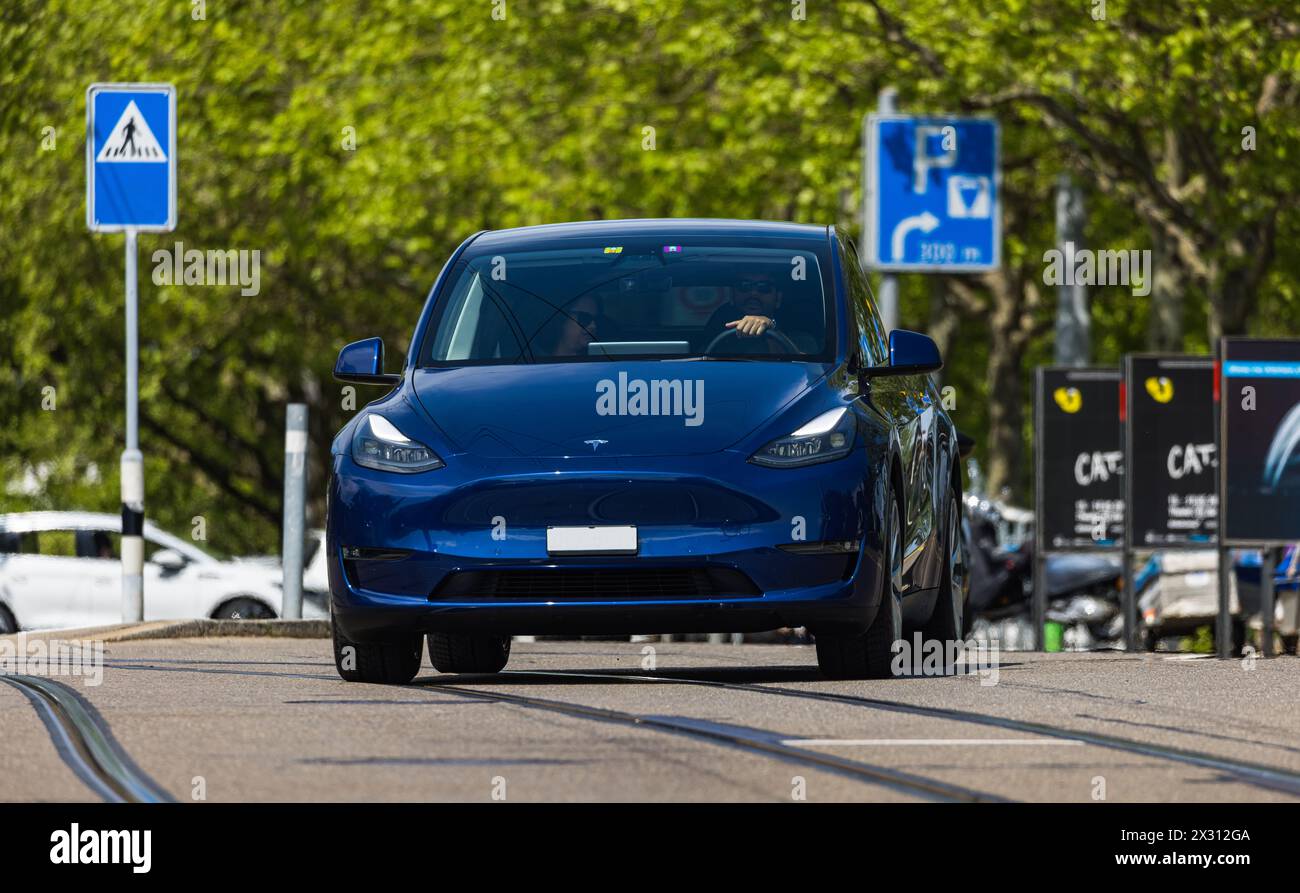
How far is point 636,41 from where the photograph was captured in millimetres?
32438

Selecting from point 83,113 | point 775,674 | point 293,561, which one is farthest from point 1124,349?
point 775,674

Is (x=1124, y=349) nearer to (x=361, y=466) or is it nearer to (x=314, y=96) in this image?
(x=314, y=96)

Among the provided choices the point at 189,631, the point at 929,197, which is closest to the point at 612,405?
the point at 189,631

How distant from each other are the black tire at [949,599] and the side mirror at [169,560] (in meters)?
17.2

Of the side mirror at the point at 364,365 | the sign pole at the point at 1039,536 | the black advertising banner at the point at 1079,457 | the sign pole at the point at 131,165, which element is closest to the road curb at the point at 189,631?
the sign pole at the point at 131,165

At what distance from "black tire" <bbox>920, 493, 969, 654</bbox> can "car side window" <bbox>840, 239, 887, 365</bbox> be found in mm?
1086

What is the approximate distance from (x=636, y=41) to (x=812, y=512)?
2283 centimetres

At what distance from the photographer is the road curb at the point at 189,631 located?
14.9 m

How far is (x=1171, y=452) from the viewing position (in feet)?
59.6

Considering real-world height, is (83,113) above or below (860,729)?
above

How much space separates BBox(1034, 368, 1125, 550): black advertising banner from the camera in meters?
20.7

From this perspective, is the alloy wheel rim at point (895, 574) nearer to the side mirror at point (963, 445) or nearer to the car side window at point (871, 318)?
the car side window at point (871, 318)

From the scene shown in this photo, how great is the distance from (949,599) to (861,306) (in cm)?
170

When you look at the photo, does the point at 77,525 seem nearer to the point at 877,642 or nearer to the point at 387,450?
the point at 387,450
